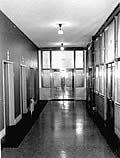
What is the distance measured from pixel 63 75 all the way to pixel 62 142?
8.89 meters

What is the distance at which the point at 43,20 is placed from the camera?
263 inches

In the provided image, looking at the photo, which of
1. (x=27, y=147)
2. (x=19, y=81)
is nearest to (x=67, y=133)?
(x=27, y=147)

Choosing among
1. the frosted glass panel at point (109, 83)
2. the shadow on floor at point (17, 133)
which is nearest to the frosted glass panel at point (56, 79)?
the shadow on floor at point (17, 133)

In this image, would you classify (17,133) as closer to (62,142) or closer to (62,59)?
(62,142)

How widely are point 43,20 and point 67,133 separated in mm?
3670

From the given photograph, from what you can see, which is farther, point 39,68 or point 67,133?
point 39,68

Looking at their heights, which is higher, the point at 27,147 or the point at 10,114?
the point at 10,114

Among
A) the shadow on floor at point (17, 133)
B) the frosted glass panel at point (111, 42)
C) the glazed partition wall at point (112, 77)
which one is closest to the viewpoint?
the shadow on floor at point (17, 133)

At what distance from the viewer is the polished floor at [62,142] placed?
4.52 metres

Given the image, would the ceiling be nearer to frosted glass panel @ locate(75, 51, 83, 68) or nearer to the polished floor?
the polished floor

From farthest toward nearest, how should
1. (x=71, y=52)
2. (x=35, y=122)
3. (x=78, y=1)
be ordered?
(x=71, y=52), (x=35, y=122), (x=78, y=1)

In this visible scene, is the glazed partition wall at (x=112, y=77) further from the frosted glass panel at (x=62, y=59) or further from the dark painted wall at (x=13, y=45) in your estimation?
the frosted glass panel at (x=62, y=59)

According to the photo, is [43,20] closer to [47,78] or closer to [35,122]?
[35,122]

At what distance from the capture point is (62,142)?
17.5 feet
